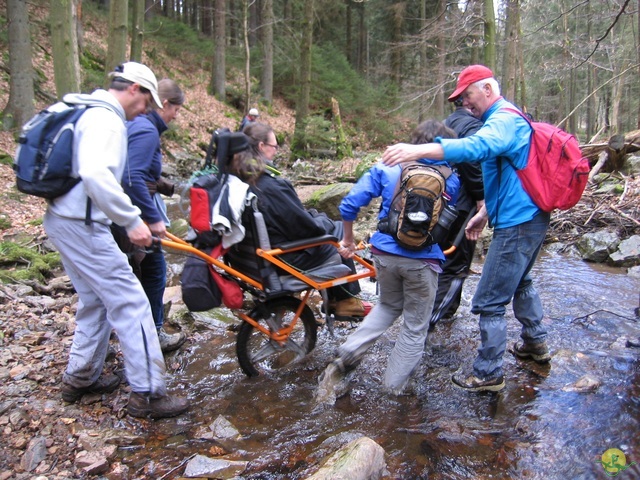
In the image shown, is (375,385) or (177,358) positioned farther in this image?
(177,358)

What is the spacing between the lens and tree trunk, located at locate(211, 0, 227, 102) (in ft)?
71.3

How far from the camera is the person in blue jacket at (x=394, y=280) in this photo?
331 centimetres

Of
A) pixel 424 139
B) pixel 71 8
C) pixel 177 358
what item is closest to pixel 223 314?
pixel 177 358

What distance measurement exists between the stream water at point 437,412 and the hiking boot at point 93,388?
540mm

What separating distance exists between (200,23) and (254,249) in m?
39.5

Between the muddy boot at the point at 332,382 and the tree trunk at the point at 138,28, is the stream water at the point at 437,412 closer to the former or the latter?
the muddy boot at the point at 332,382

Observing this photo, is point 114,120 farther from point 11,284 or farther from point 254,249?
point 11,284

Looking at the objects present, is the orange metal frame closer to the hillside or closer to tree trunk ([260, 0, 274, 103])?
the hillside

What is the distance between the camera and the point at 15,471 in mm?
2715

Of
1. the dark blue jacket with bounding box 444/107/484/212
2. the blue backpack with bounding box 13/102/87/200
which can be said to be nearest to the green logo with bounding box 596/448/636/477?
the dark blue jacket with bounding box 444/107/484/212

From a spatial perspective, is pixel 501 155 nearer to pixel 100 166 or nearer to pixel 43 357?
pixel 100 166

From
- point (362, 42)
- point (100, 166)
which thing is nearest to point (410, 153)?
point (100, 166)

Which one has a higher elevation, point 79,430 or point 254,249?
point 254,249

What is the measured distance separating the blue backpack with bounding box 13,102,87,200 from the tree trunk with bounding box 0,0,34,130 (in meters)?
10.6
